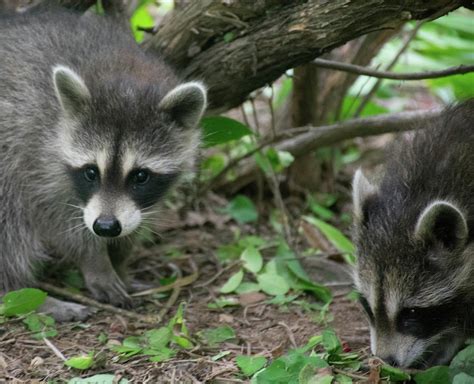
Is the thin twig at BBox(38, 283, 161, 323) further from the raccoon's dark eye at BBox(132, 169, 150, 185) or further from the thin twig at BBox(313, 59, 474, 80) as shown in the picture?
the thin twig at BBox(313, 59, 474, 80)

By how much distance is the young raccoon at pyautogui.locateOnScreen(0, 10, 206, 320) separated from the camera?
529 cm

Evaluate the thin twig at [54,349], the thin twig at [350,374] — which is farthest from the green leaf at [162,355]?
the thin twig at [350,374]

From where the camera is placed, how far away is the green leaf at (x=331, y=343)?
185 inches

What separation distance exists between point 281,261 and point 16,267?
2.03 m

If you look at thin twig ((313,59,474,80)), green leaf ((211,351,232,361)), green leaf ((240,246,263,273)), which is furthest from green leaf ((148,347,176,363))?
thin twig ((313,59,474,80))

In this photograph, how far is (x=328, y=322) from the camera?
5.48 metres

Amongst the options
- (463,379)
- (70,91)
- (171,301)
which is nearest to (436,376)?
(463,379)

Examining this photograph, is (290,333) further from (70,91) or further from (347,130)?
(70,91)

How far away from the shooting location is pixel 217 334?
5285 millimetres

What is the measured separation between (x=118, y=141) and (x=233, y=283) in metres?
1.53

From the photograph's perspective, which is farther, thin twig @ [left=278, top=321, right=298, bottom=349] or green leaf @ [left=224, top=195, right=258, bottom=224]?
green leaf @ [left=224, top=195, right=258, bottom=224]

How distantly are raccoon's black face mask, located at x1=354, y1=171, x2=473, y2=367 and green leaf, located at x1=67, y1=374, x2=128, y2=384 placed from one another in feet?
4.98

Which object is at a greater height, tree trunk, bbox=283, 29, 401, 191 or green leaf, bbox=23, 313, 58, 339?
tree trunk, bbox=283, 29, 401, 191

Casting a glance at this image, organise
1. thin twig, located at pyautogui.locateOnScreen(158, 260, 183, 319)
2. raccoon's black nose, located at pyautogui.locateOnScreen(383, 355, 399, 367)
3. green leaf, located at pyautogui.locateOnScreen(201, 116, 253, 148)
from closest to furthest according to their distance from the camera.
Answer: raccoon's black nose, located at pyautogui.locateOnScreen(383, 355, 399, 367), thin twig, located at pyautogui.locateOnScreen(158, 260, 183, 319), green leaf, located at pyautogui.locateOnScreen(201, 116, 253, 148)
